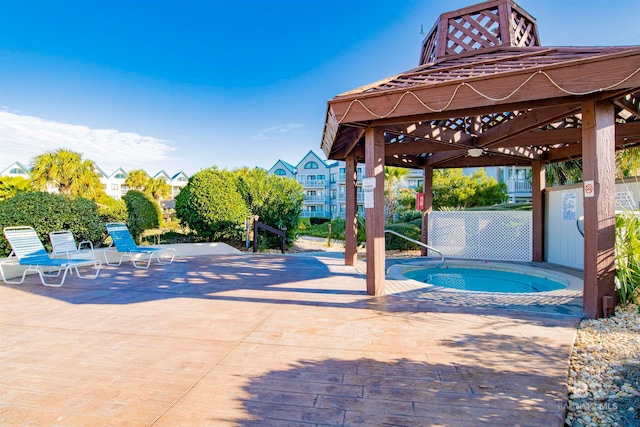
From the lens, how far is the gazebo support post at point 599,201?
12.6 feet

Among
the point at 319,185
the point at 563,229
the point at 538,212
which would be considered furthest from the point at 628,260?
the point at 319,185

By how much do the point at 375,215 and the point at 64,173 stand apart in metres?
15.9

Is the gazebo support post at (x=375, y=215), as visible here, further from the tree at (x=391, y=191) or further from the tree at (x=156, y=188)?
the tree at (x=156, y=188)

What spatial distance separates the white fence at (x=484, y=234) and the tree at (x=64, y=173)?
1405cm

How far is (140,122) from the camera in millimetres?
16484

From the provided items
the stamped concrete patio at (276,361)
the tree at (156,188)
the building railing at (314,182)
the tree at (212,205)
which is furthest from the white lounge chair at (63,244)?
the building railing at (314,182)

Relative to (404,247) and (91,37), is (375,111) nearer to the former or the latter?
(404,247)

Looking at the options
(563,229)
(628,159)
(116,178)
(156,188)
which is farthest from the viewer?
(116,178)

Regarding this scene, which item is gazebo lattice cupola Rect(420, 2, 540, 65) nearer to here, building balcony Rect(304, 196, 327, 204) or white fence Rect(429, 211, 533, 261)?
white fence Rect(429, 211, 533, 261)

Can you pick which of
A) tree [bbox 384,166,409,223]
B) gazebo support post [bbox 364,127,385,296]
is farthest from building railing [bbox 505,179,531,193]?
gazebo support post [bbox 364,127,385,296]

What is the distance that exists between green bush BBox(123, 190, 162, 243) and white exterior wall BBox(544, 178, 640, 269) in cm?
1183

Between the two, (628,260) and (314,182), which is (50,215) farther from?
(314,182)

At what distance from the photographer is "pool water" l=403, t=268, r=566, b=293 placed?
279 inches

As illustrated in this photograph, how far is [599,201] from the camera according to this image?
385cm
